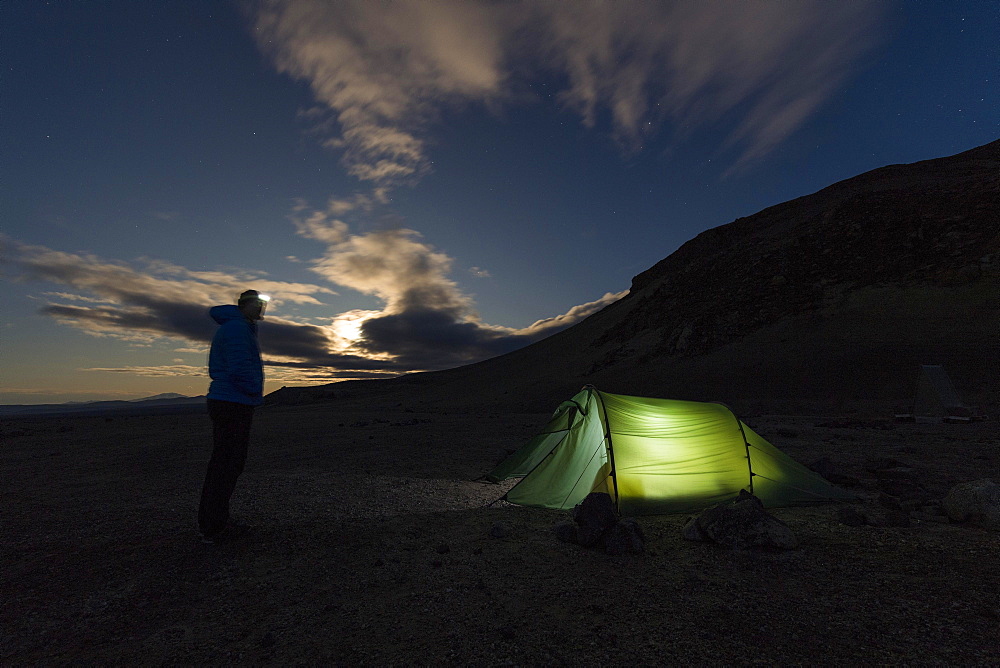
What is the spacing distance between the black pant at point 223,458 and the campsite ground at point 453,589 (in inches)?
17.9

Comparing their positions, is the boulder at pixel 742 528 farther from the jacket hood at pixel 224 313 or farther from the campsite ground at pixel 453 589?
the jacket hood at pixel 224 313

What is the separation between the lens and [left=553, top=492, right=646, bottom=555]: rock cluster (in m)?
5.42

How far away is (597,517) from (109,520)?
7511 mm

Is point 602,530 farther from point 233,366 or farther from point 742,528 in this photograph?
point 233,366

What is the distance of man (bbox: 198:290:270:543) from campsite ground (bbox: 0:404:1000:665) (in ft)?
2.15

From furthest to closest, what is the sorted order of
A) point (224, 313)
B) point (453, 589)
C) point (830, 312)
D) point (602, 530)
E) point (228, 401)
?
1. point (830, 312)
2. point (602, 530)
3. point (224, 313)
4. point (228, 401)
5. point (453, 589)

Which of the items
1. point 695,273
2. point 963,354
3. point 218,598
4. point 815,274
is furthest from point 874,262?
point 218,598

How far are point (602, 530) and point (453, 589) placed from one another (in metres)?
2.16

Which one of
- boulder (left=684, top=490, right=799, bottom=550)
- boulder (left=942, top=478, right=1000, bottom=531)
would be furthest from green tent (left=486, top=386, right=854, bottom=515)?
boulder (left=942, top=478, right=1000, bottom=531)

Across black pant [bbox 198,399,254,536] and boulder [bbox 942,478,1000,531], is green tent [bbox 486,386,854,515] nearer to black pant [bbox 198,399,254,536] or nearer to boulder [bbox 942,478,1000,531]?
boulder [bbox 942,478,1000,531]

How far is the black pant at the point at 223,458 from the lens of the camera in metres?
5.15

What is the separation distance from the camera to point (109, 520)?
6.68 meters

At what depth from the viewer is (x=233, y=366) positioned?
5211 millimetres

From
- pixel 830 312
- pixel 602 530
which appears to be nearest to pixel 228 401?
pixel 602 530
